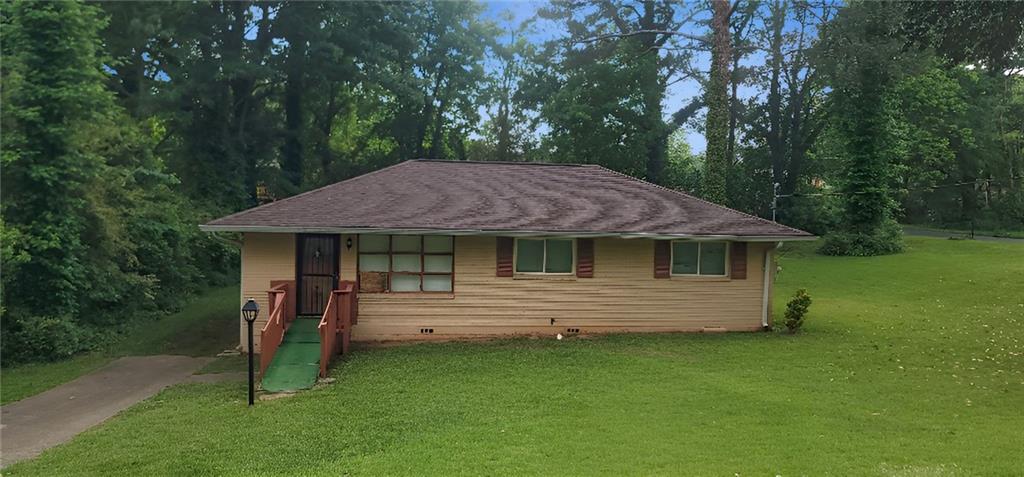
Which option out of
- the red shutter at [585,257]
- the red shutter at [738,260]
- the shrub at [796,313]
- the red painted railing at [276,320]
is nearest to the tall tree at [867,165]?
the shrub at [796,313]

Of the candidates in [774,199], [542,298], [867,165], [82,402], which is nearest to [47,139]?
[82,402]

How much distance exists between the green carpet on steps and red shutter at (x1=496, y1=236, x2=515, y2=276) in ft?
13.3

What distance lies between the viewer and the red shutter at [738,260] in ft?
45.2

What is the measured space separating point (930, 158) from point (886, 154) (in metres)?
14.5

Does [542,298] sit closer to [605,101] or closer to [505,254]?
[505,254]

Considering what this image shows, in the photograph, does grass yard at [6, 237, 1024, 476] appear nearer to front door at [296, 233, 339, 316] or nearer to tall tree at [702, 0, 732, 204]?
front door at [296, 233, 339, 316]

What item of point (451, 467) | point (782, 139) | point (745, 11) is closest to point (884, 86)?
point (782, 139)

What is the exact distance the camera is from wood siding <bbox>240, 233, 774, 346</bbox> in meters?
12.8

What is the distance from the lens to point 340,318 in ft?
38.2

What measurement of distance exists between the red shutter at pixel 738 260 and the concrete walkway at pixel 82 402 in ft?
38.3

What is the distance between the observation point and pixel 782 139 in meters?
35.4

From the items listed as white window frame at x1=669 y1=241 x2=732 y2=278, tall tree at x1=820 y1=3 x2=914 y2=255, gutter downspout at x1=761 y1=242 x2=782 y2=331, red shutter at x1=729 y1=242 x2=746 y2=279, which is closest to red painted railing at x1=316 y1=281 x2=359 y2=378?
white window frame at x1=669 y1=241 x2=732 y2=278

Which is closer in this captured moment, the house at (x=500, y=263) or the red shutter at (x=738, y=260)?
the house at (x=500, y=263)

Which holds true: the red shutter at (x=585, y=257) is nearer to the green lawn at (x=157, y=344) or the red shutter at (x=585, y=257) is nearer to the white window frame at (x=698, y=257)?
the white window frame at (x=698, y=257)
